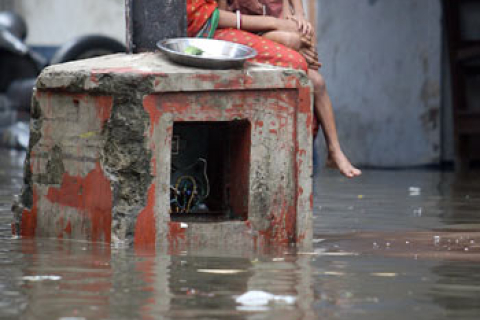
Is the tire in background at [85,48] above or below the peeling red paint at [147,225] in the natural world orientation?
above

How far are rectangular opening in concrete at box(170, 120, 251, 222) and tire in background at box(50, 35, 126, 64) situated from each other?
11.8 m

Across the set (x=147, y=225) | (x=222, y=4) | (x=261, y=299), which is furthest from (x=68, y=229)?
(x=261, y=299)

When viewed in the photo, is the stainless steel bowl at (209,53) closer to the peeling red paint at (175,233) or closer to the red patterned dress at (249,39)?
the red patterned dress at (249,39)

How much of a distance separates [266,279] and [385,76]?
30.0 ft

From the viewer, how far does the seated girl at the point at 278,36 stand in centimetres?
605

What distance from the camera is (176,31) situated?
6.09 meters

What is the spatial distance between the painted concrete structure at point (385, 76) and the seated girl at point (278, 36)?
657 cm

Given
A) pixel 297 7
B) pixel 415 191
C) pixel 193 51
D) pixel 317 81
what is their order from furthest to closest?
pixel 415 191, pixel 297 7, pixel 317 81, pixel 193 51

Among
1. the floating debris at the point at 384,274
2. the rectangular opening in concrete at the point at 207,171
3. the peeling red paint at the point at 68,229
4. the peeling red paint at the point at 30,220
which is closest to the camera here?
the floating debris at the point at 384,274

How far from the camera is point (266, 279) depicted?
428 centimetres

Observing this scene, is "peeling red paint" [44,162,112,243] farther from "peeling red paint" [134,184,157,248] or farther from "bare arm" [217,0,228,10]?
"bare arm" [217,0,228,10]

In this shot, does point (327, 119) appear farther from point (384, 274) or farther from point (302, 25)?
point (384, 274)

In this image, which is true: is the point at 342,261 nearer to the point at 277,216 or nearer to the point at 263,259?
the point at 263,259

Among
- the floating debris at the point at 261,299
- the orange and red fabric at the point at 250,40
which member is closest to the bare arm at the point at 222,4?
the orange and red fabric at the point at 250,40
